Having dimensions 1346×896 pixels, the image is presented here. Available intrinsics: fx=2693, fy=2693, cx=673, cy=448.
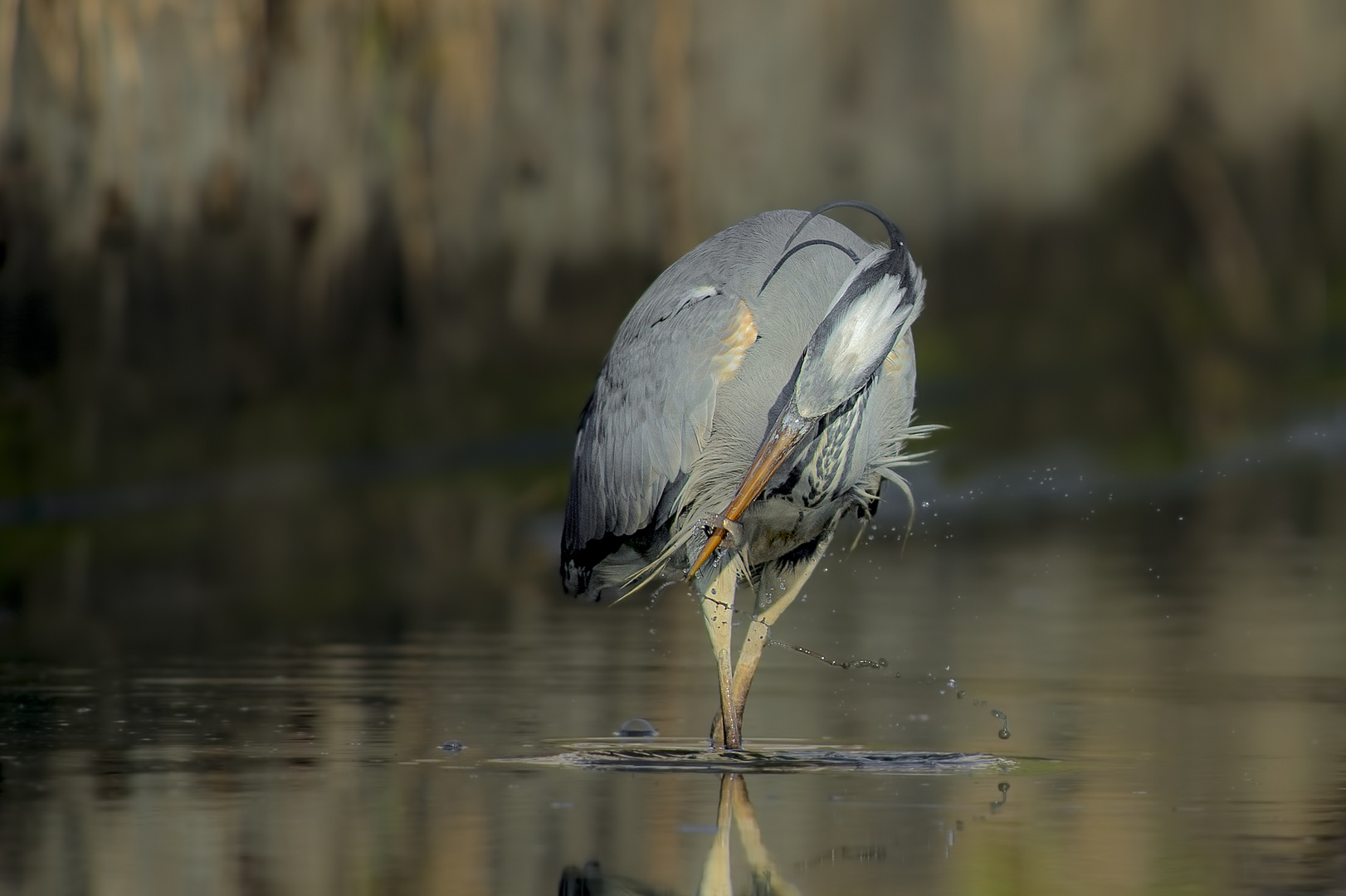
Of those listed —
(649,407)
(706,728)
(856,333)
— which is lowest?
(706,728)

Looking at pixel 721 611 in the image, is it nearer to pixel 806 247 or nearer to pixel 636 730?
pixel 636 730

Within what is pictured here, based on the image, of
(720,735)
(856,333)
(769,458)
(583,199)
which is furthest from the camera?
(583,199)

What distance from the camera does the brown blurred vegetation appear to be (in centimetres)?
1606

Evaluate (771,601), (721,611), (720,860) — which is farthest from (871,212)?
(720,860)

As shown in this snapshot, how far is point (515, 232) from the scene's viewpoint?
58.3 ft

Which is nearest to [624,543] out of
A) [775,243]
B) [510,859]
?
[775,243]

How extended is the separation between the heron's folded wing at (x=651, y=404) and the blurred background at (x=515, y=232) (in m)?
3.23

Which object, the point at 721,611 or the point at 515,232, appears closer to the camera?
the point at 721,611

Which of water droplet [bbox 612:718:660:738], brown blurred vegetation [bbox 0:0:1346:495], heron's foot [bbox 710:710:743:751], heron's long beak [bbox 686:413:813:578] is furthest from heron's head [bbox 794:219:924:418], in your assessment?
brown blurred vegetation [bbox 0:0:1346:495]

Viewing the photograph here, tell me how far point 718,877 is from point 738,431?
9.28 ft

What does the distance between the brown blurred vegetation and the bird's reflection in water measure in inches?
383

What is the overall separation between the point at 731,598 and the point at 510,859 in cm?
279

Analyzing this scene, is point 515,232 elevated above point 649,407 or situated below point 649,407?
above

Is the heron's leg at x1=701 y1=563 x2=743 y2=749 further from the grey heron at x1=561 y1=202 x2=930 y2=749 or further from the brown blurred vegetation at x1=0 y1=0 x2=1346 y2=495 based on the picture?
the brown blurred vegetation at x1=0 y1=0 x2=1346 y2=495
